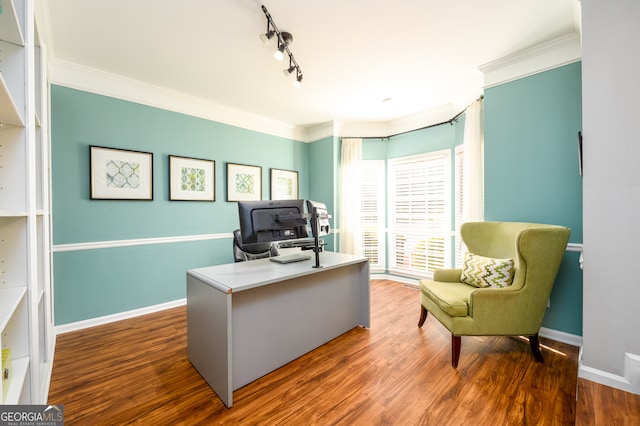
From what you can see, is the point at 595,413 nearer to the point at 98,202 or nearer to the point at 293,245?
the point at 293,245

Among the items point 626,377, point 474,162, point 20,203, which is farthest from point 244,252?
point 626,377

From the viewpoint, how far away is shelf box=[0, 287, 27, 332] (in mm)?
931

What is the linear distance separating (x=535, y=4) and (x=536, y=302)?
2306mm

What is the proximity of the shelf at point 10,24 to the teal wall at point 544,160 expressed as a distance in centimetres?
358

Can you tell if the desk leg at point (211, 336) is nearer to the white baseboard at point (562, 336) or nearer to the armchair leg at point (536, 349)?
the armchair leg at point (536, 349)

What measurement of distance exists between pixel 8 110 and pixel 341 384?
2.35 m

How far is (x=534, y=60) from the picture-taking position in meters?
2.45

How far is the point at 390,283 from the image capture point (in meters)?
4.30

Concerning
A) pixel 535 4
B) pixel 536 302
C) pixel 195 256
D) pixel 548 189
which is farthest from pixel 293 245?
pixel 535 4

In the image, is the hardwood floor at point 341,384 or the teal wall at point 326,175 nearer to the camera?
the hardwood floor at point 341,384

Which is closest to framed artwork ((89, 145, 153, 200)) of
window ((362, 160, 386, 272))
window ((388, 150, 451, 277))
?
window ((362, 160, 386, 272))

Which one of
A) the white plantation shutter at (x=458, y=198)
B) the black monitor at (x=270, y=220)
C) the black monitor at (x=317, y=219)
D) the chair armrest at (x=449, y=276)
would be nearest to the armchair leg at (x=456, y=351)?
the chair armrest at (x=449, y=276)

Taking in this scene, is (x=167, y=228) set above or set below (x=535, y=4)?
below

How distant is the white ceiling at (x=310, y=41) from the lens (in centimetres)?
194
